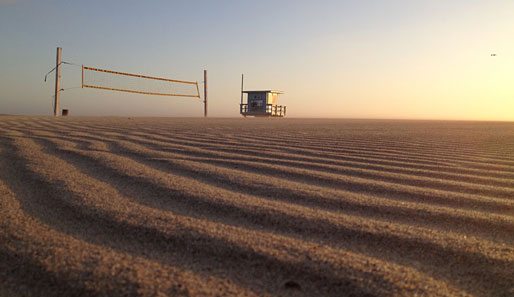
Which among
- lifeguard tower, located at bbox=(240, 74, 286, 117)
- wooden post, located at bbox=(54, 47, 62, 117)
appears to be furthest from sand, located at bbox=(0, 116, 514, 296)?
lifeguard tower, located at bbox=(240, 74, 286, 117)

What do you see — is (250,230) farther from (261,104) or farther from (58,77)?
(261,104)

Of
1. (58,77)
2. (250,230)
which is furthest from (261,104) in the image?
(250,230)

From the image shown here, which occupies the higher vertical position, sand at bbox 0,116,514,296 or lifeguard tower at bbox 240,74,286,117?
lifeguard tower at bbox 240,74,286,117

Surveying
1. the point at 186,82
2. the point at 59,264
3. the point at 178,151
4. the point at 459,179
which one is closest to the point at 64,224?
the point at 59,264

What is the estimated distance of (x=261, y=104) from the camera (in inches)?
816

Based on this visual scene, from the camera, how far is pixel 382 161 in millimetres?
1957

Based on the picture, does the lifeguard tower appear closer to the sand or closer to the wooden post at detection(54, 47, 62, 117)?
the wooden post at detection(54, 47, 62, 117)

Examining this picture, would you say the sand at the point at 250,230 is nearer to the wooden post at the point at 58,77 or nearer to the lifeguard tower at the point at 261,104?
the wooden post at the point at 58,77

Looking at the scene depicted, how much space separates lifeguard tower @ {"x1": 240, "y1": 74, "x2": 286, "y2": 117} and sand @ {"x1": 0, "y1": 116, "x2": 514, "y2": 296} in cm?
1884

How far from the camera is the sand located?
2.06ft

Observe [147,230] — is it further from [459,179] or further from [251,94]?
[251,94]

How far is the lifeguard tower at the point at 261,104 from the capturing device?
809 inches

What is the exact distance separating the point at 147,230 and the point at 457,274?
0.67 metres

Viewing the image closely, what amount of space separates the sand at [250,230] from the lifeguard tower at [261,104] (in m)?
18.8
